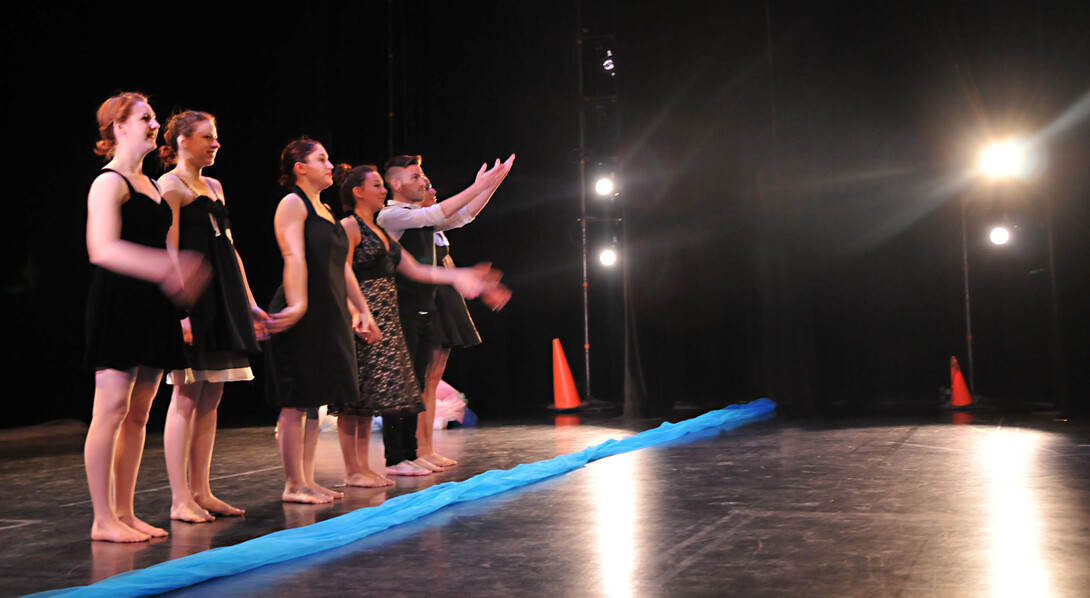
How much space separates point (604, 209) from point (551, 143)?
0.65 meters


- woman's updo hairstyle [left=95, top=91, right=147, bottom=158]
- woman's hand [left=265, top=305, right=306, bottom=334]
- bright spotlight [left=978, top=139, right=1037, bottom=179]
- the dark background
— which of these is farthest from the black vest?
bright spotlight [left=978, top=139, right=1037, bottom=179]

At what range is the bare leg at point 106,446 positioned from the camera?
2.37m

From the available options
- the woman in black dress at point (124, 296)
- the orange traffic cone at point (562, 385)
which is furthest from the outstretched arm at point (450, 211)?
the orange traffic cone at point (562, 385)

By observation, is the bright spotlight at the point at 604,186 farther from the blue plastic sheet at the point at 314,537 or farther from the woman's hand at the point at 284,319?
the woman's hand at the point at 284,319

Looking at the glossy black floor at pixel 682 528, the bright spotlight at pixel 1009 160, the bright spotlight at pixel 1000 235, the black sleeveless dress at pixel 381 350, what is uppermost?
the bright spotlight at pixel 1009 160

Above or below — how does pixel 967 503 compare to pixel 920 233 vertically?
below

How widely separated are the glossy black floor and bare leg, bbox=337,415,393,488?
0.12 m

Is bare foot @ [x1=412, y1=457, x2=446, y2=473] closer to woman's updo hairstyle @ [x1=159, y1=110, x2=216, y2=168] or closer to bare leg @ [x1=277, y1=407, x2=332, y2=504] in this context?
bare leg @ [x1=277, y1=407, x2=332, y2=504]

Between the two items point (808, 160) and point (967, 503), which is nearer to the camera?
point (967, 503)

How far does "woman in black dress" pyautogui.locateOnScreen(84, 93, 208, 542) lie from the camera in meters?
2.35

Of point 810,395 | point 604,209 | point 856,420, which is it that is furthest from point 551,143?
point 856,420

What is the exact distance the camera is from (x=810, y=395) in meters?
6.26

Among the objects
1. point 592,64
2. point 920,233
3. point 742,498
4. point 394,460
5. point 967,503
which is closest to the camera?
point 967,503

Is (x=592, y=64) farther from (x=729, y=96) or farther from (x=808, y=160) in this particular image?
(x=808, y=160)
